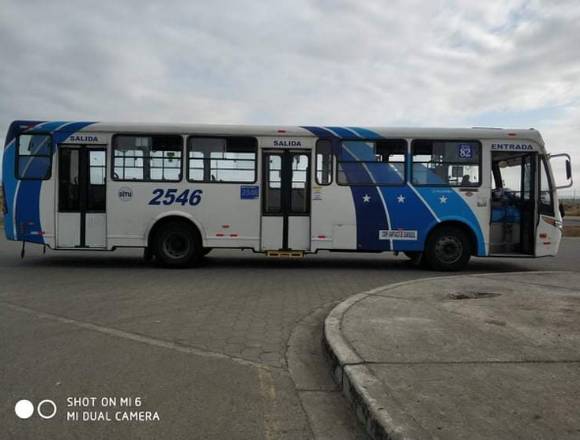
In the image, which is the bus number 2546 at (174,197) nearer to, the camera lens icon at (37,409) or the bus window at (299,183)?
the bus window at (299,183)

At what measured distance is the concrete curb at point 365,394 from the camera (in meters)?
3.19

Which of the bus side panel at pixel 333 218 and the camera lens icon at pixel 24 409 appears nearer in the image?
the camera lens icon at pixel 24 409

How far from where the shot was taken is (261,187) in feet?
35.8

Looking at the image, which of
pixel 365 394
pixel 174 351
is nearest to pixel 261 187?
pixel 174 351

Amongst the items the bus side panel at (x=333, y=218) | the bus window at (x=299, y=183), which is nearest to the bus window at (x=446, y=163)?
the bus side panel at (x=333, y=218)

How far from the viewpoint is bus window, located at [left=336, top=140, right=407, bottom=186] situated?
1095cm

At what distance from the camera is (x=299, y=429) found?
349 cm

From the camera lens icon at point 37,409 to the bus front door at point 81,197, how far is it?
7396mm

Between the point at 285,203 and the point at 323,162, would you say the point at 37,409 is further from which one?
the point at 323,162

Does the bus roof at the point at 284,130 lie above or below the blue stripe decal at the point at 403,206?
above

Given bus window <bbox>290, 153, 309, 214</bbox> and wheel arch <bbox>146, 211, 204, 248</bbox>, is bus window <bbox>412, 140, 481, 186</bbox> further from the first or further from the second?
wheel arch <bbox>146, 211, 204, 248</bbox>

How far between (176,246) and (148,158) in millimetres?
2005

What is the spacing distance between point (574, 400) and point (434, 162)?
7856 millimetres

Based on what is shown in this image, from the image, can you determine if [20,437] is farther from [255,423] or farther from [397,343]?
[397,343]
